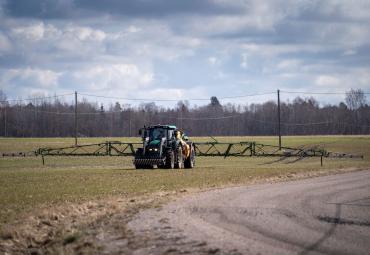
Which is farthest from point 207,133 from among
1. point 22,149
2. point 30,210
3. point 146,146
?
point 30,210

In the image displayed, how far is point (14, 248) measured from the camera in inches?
502

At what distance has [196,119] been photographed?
180 metres

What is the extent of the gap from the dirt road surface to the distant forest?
434 ft

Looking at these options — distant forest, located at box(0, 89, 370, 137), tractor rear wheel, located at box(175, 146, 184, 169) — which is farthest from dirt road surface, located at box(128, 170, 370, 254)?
distant forest, located at box(0, 89, 370, 137)

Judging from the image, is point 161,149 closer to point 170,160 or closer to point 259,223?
point 170,160

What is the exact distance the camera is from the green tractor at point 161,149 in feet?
120

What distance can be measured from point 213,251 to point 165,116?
15911cm

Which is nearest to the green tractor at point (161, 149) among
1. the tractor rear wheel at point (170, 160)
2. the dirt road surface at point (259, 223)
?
the tractor rear wheel at point (170, 160)

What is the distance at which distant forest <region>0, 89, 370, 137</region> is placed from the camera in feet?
511

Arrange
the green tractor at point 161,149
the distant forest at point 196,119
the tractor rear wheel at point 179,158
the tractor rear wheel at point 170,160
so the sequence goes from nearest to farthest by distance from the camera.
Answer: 1. the green tractor at point 161,149
2. the tractor rear wheel at point 170,160
3. the tractor rear wheel at point 179,158
4. the distant forest at point 196,119

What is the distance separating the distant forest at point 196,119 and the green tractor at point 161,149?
114m

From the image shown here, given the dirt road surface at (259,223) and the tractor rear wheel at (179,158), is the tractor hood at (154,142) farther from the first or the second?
the dirt road surface at (259,223)

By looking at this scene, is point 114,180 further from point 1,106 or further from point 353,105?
point 353,105

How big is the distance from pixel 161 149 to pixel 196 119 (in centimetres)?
14337
